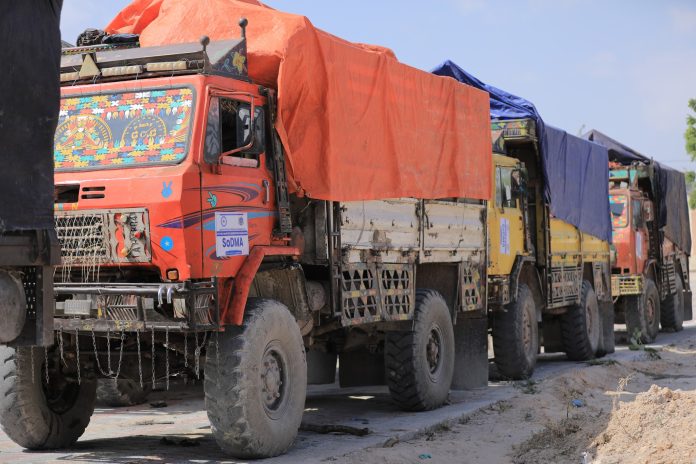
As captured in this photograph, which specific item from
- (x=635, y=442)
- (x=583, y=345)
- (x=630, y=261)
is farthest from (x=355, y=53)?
(x=630, y=261)

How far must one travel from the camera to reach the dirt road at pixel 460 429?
8.63 metres

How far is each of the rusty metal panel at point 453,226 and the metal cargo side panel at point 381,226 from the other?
34 centimetres

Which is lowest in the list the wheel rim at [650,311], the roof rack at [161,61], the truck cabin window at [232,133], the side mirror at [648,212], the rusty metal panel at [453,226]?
the wheel rim at [650,311]

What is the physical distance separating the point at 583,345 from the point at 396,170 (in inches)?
293

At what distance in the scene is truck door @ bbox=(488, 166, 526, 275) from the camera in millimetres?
14133

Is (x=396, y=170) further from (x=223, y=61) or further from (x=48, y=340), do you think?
(x=48, y=340)

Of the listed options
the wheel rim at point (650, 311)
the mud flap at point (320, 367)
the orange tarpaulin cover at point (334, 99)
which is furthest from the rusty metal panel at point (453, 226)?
the wheel rim at point (650, 311)

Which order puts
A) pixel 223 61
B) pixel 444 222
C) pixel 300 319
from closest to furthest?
pixel 223 61 < pixel 300 319 < pixel 444 222

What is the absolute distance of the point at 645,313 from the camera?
20.9 metres

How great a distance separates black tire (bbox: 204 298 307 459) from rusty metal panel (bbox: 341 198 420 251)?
4.69 ft

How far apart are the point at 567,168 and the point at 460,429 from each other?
7.39m

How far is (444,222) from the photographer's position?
12266 mm

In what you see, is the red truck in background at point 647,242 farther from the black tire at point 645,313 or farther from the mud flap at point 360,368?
the mud flap at point 360,368

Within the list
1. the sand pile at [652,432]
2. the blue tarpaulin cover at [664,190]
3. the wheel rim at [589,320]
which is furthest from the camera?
the blue tarpaulin cover at [664,190]
